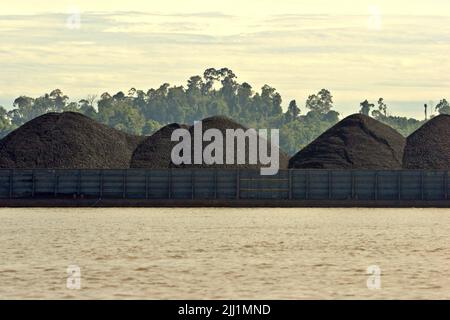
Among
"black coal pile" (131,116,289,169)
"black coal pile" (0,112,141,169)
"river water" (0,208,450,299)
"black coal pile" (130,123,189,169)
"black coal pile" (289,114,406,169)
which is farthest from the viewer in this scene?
"black coal pile" (130,123,189,169)

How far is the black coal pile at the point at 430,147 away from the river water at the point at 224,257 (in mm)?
26043

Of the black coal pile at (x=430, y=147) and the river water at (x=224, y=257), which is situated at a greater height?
the black coal pile at (x=430, y=147)

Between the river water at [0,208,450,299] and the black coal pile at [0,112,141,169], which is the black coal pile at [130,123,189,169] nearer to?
the black coal pile at [0,112,141,169]

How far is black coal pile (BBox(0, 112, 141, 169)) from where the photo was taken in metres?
80.9

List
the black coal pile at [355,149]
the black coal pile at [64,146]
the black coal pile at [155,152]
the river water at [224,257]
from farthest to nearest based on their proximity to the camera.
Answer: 1. the black coal pile at [155,152]
2. the black coal pile at [355,149]
3. the black coal pile at [64,146]
4. the river water at [224,257]

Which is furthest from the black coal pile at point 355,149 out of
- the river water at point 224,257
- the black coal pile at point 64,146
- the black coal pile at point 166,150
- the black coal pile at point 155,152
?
the river water at point 224,257

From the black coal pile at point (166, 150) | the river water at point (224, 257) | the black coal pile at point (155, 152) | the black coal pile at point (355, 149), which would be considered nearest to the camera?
the river water at point (224, 257)

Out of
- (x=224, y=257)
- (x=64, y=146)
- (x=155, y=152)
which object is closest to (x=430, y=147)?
(x=155, y=152)

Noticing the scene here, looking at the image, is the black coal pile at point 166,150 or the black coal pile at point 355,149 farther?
the black coal pile at point 166,150

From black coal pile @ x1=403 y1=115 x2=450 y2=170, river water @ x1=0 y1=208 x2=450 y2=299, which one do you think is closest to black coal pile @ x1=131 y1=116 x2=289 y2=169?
black coal pile @ x1=403 y1=115 x2=450 y2=170

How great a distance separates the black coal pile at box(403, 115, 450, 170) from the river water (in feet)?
85.4

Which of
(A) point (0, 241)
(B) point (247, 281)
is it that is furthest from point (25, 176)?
(B) point (247, 281)

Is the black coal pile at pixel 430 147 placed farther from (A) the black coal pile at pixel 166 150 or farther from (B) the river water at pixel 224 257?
(B) the river water at pixel 224 257

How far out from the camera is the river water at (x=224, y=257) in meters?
24.2
